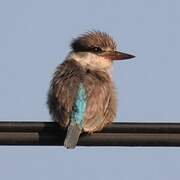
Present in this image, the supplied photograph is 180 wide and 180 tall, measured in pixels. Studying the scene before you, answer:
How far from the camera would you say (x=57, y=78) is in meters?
8.09

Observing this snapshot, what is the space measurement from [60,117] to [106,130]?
132 centimetres

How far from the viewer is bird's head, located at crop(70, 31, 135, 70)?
905 cm

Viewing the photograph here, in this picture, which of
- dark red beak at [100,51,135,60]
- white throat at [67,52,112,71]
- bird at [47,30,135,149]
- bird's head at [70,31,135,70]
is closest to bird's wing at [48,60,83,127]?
bird at [47,30,135,149]

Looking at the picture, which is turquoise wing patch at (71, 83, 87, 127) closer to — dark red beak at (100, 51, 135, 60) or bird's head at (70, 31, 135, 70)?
bird's head at (70, 31, 135, 70)

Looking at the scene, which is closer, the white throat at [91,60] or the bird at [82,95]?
the bird at [82,95]

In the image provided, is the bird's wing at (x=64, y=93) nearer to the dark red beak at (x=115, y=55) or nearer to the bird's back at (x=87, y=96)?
the bird's back at (x=87, y=96)

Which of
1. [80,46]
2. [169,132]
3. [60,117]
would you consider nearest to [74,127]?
[60,117]

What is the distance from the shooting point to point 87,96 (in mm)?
7574

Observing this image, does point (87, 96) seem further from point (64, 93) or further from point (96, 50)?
point (96, 50)

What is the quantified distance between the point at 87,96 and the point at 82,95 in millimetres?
59

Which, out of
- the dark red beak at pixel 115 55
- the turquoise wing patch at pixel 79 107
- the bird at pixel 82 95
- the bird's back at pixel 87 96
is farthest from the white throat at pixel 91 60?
the turquoise wing patch at pixel 79 107

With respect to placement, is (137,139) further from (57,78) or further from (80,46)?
(80,46)

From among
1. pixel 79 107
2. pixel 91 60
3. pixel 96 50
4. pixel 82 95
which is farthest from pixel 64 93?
pixel 96 50

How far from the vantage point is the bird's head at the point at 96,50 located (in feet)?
29.7
